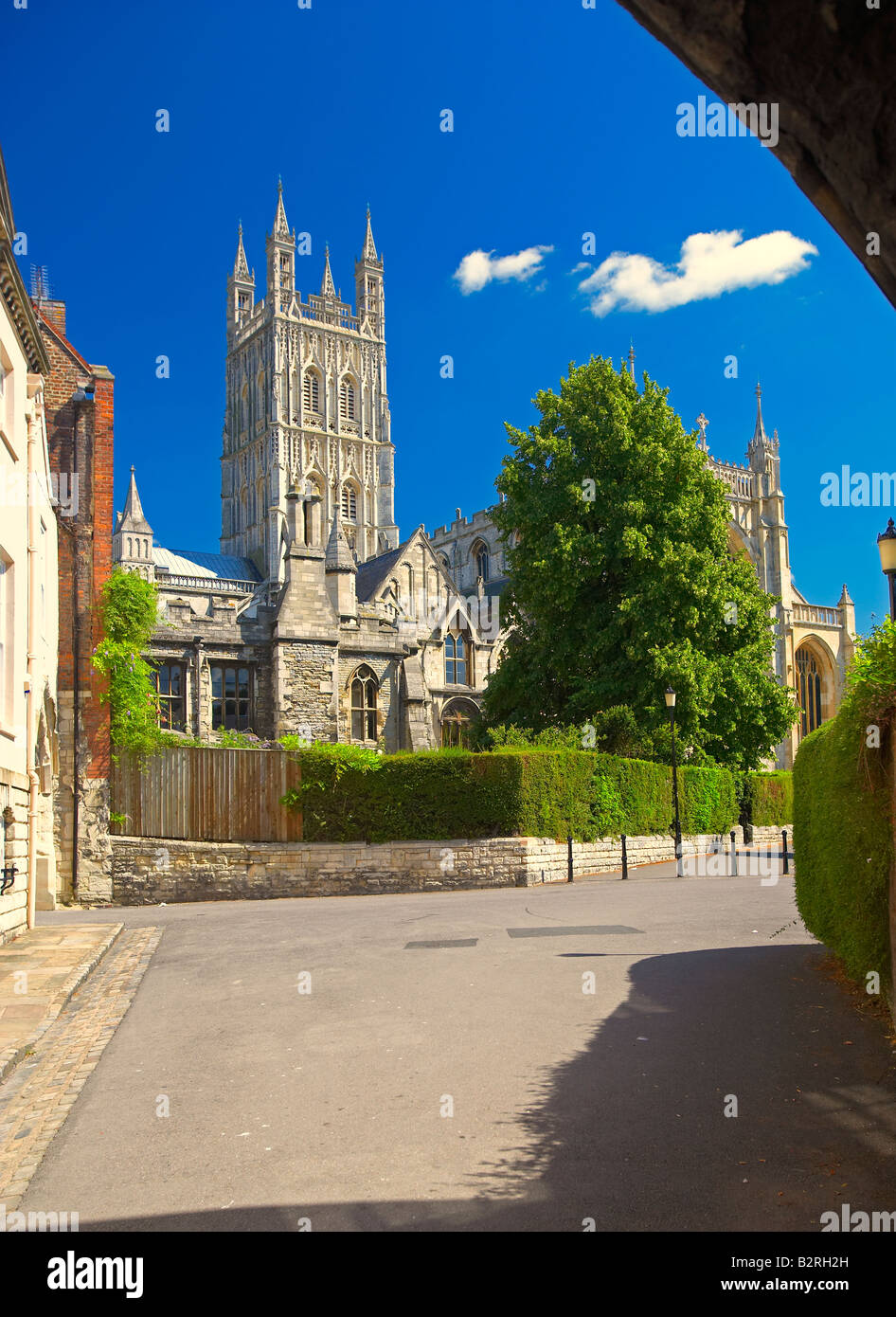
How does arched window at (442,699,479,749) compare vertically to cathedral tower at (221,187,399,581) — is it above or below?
below

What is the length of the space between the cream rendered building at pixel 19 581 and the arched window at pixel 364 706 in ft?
60.7

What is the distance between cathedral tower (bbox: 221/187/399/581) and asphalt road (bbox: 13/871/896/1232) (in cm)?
8235

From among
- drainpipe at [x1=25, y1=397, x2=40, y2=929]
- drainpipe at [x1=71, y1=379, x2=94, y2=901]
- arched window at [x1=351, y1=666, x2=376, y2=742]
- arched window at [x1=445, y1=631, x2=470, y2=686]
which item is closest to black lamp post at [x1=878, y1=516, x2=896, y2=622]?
drainpipe at [x1=25, y1=397, x2=40, y2=929]

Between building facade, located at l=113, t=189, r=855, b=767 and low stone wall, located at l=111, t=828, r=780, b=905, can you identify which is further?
building facade, located at l=113, t=189, r=855, b=767

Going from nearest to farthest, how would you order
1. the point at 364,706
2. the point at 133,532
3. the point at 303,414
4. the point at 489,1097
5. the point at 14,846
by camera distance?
the point at 489,1097 < the point at 14,846 < the point at 364,706 < the point at 133,532 < the point at 303,414

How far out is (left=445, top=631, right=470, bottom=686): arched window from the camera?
43.1 m

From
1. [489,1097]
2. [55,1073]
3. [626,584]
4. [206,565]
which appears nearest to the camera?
[489,1097]

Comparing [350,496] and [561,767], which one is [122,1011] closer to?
[561,767]

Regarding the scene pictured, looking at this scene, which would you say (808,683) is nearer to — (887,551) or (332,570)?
(332,570)

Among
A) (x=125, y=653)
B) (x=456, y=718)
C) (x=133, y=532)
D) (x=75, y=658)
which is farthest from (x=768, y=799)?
(x=133, y=532)

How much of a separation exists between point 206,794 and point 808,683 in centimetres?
5552

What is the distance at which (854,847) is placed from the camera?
320 inches

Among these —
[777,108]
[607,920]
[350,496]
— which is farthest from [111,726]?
[350,496]

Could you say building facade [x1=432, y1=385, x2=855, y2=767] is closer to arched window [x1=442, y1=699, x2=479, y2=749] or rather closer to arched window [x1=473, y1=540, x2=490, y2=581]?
arched window [x1=473, y1=540, x2=490, y2=581]
